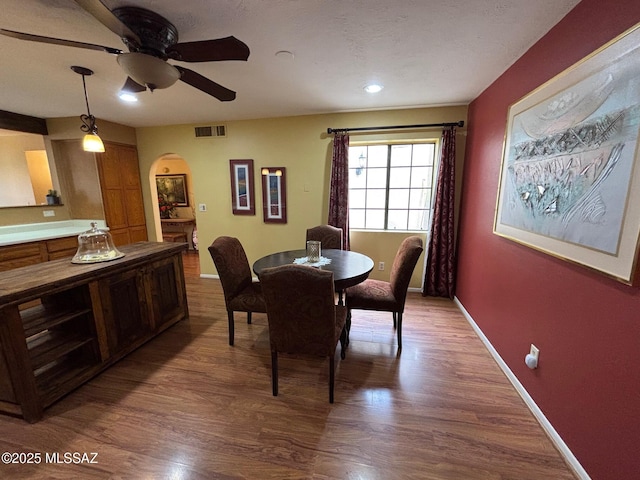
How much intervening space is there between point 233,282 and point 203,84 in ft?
5.16

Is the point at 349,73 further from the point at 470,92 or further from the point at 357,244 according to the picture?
the point at 357,244

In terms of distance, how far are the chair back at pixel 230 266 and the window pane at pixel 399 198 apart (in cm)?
220

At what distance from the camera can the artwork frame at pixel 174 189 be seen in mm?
6098

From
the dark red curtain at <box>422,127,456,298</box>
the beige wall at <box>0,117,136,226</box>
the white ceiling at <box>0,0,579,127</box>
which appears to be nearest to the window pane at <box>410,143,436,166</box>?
the dark red curtain at <box>422,127,456,298</box>

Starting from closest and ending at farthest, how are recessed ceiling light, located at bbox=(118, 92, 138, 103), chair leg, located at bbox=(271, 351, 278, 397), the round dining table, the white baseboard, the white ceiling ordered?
the white baseboard, the white ceiling, chair leg, located at bbox=(271, 351, 278, 397), the round dining table, recessed ceiling light, located at bbox=(118, 92, 138, 103)

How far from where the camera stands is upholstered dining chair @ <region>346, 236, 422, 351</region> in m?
2.13

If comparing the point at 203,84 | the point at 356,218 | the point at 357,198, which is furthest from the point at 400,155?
the point at 203,84

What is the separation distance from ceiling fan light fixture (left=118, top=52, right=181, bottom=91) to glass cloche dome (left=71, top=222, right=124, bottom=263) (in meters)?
1.36

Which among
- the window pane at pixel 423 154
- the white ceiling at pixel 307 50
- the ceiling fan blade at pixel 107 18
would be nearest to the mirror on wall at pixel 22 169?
the white ceiling at pixel 307 50

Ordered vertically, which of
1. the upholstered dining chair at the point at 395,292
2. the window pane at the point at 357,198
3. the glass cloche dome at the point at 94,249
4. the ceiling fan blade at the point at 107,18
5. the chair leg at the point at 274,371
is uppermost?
the ceiling fan blade at the point at 107,18

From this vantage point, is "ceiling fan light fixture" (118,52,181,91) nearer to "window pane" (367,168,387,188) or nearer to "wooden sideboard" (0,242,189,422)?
"wooden sideboard" (0,242,189,422)

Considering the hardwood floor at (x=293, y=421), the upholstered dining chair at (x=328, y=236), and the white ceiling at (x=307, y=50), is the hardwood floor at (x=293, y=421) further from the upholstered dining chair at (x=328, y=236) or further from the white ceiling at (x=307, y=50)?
the white ceiling at (x=307, y=50)

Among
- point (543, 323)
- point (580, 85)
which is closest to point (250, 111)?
point (580, 85)

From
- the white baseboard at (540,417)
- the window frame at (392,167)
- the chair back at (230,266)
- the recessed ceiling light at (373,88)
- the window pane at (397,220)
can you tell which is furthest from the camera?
the window pane at (397,220)
